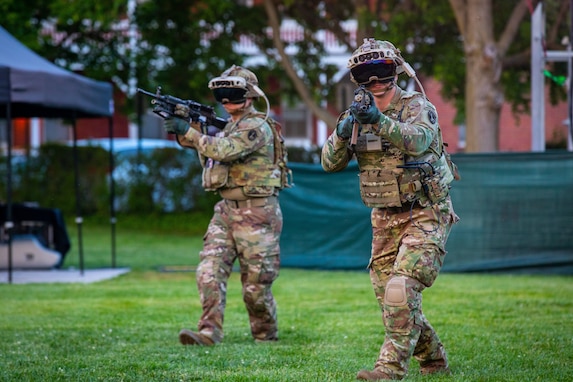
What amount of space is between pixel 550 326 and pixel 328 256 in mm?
6073

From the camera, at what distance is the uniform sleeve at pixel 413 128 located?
5926 millimetres

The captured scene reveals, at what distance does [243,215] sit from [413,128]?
8.21 ft

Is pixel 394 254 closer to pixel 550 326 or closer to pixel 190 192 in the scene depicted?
pixel 550 326

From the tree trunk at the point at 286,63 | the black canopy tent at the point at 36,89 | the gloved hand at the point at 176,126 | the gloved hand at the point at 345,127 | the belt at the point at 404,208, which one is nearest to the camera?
the gloved hand at the point at 345,127

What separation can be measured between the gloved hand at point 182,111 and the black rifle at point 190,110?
0.02 meters

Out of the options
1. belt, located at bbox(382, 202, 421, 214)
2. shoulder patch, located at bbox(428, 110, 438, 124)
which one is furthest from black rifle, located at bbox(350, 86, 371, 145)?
belt, located at bbox(382, 202, 421, 214)

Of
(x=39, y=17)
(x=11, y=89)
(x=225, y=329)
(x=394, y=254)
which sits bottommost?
(x=225, y=329)

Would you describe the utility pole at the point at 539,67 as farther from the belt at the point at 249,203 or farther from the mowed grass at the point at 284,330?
the belt at the point at 249,203

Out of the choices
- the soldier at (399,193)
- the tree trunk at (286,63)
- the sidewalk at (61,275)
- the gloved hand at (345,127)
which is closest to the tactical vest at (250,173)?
the soldier at (399,193)

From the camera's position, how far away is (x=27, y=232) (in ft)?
50.6

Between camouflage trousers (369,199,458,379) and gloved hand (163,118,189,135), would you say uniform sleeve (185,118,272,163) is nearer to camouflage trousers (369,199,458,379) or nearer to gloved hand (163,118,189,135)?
gloved hand (163,118,189,135)

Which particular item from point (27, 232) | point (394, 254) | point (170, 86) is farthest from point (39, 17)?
point (394, 254)

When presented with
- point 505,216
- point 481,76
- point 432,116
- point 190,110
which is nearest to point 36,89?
point 190,110

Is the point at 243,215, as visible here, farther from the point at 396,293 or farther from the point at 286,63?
the point at 286,63
